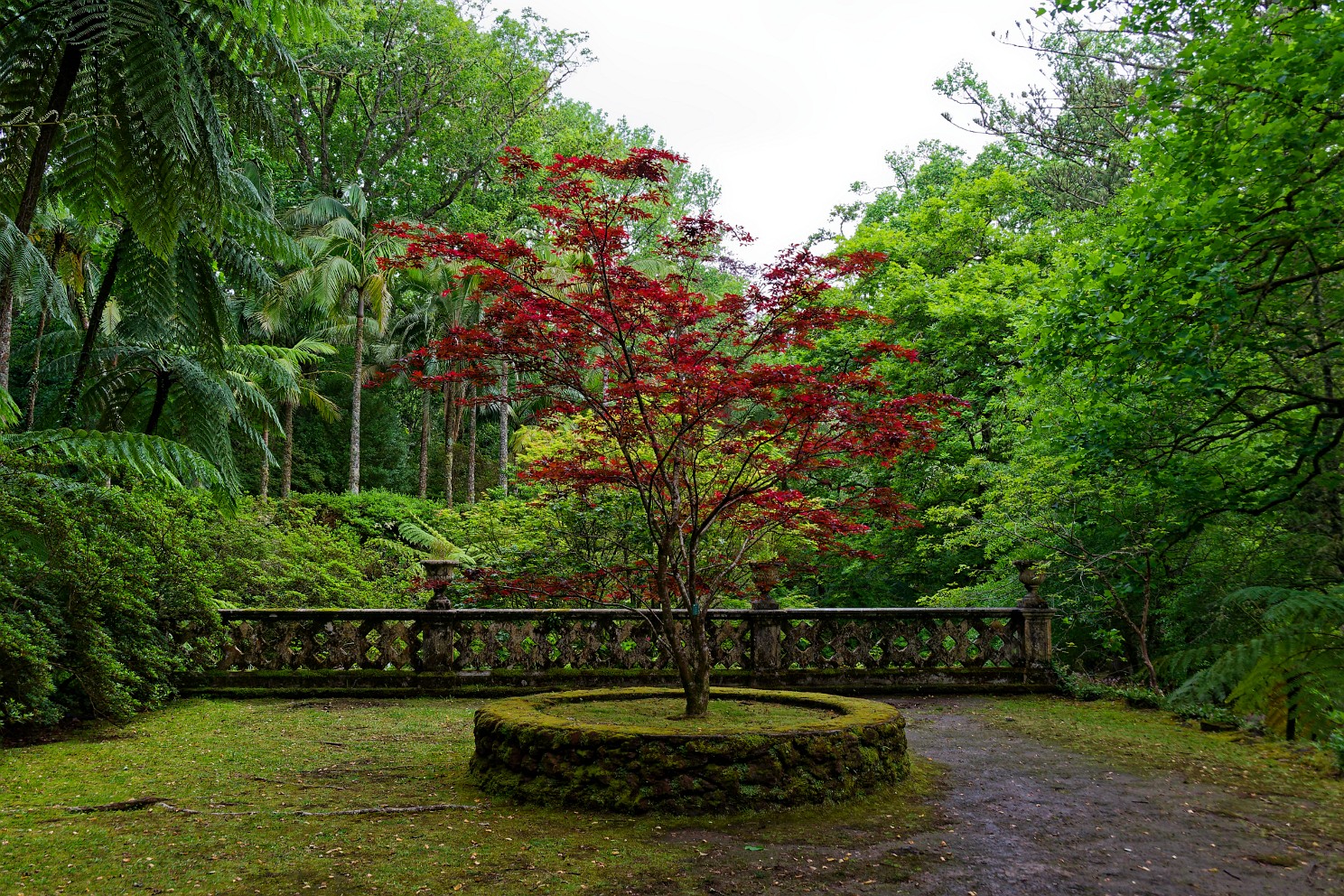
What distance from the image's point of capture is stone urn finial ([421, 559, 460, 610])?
1041 cm

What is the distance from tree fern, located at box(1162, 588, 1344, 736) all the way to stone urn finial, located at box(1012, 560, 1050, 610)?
9.33ft

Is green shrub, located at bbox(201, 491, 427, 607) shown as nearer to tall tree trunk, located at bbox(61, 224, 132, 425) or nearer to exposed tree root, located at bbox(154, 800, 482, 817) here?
tall tree trunk, located at bbox(61, 224, 132, 425)

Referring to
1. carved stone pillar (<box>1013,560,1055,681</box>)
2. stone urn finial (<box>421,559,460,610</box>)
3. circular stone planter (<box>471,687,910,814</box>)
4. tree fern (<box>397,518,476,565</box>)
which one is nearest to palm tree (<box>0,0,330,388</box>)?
stone urn finial (<box>421,559,460,610</box>)

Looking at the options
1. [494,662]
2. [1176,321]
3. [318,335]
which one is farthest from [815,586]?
[318,335]

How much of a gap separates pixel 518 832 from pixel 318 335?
92.8ft

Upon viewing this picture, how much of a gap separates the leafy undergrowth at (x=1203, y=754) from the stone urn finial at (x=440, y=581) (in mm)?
6183

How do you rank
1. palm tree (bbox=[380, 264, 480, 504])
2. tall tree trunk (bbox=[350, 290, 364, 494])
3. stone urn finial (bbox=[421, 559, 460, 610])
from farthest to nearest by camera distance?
1. palm tree (bbox=[380, 264, 480, 504])
2. tall tree trunk (bbox=[350, 290, 364, 494])
3. stone urn finial (bbox=[421, 559, 460, 610])

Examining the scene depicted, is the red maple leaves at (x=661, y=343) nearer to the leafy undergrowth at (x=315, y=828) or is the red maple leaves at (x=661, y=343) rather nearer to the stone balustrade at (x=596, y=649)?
the leafy undergrowth at (x=315, y=828)

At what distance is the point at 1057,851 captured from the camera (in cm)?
454

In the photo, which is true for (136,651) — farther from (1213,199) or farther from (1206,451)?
(1206,451)

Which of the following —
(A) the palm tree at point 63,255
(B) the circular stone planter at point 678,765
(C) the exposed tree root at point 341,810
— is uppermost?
(A) the palm tree at point 63,255

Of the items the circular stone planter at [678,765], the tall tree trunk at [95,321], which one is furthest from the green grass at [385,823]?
the tall tree trunk at [95,321]

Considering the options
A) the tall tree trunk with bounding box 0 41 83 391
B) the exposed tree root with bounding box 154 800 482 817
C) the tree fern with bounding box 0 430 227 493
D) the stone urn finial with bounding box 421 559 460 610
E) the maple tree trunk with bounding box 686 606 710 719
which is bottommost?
the exposed tree root with bounding box 154 800 482 817

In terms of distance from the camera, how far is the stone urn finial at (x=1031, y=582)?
34.5 ft
